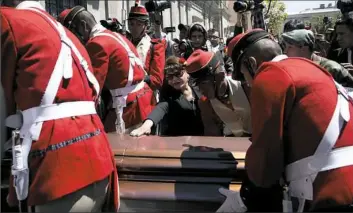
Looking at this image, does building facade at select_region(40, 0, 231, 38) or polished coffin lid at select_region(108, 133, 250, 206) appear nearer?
polished coffin lid at select_region(108, 133, 250, 206)

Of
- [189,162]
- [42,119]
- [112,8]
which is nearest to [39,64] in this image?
[42,119]

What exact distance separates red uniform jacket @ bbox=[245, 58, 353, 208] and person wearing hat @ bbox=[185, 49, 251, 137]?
0.99 meters

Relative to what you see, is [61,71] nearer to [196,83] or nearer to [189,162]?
[189,162]

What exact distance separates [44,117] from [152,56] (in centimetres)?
252

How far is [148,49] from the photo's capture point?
4371 millimetres

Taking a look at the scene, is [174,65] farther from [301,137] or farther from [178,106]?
[301,137]

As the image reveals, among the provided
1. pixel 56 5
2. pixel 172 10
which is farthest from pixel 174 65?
pixel 172 10

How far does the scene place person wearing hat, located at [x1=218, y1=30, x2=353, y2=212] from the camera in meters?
1.76

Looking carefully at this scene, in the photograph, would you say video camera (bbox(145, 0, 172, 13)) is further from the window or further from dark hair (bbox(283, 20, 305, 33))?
the window

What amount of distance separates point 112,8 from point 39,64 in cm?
1397

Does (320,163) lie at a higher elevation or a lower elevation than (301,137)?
lower

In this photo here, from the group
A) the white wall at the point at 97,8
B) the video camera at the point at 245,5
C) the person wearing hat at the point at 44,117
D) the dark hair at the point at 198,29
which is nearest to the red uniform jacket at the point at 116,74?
the person wearing hat at the point at 44,117

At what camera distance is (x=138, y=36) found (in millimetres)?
4469

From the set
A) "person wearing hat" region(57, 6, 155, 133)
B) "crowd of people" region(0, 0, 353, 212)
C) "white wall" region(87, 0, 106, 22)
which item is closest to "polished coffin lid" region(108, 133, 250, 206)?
"crowd of people" region(0, 0, 353, 212)
